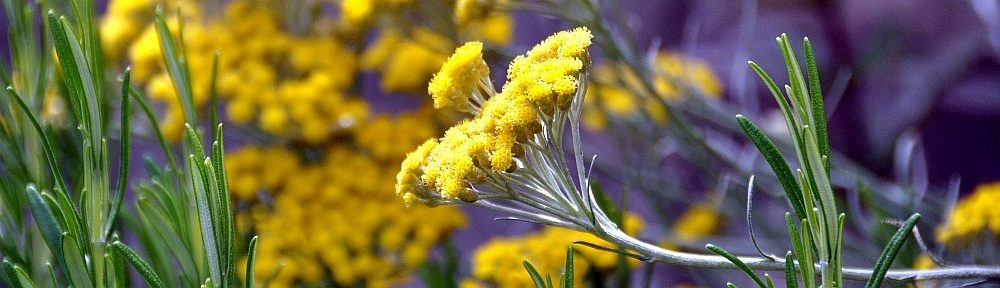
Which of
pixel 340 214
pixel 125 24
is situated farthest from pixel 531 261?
pixel 125 24

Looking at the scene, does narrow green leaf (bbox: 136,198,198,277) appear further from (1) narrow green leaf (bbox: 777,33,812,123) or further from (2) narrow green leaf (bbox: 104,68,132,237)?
(1) narrow green leaf (bbox: 777,33,812,123)

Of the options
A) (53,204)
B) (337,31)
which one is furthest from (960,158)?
(53,204)

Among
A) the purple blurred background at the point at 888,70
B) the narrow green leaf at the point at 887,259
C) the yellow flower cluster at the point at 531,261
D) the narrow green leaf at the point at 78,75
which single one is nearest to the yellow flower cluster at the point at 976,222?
the yellow flower cluster at the point at 531,261

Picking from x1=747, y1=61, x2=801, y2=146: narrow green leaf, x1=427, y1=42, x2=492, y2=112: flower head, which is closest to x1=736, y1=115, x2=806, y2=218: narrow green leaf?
x1=747, y1=61, x2=801, y2=146: narrow green leaf

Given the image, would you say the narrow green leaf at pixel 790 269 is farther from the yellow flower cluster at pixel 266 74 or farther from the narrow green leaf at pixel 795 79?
the yellow flower cluster at pixel 266 74

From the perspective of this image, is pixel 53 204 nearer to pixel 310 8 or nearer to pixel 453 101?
pixel 453 101

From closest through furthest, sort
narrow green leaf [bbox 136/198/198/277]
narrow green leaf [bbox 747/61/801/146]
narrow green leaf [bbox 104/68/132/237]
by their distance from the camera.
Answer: narrow green leaf [bbox 747/61/801/146] → narrow green leaf [bbox 104/68/132/237] → narrow green leaf [bbox 136/198/198/277]
